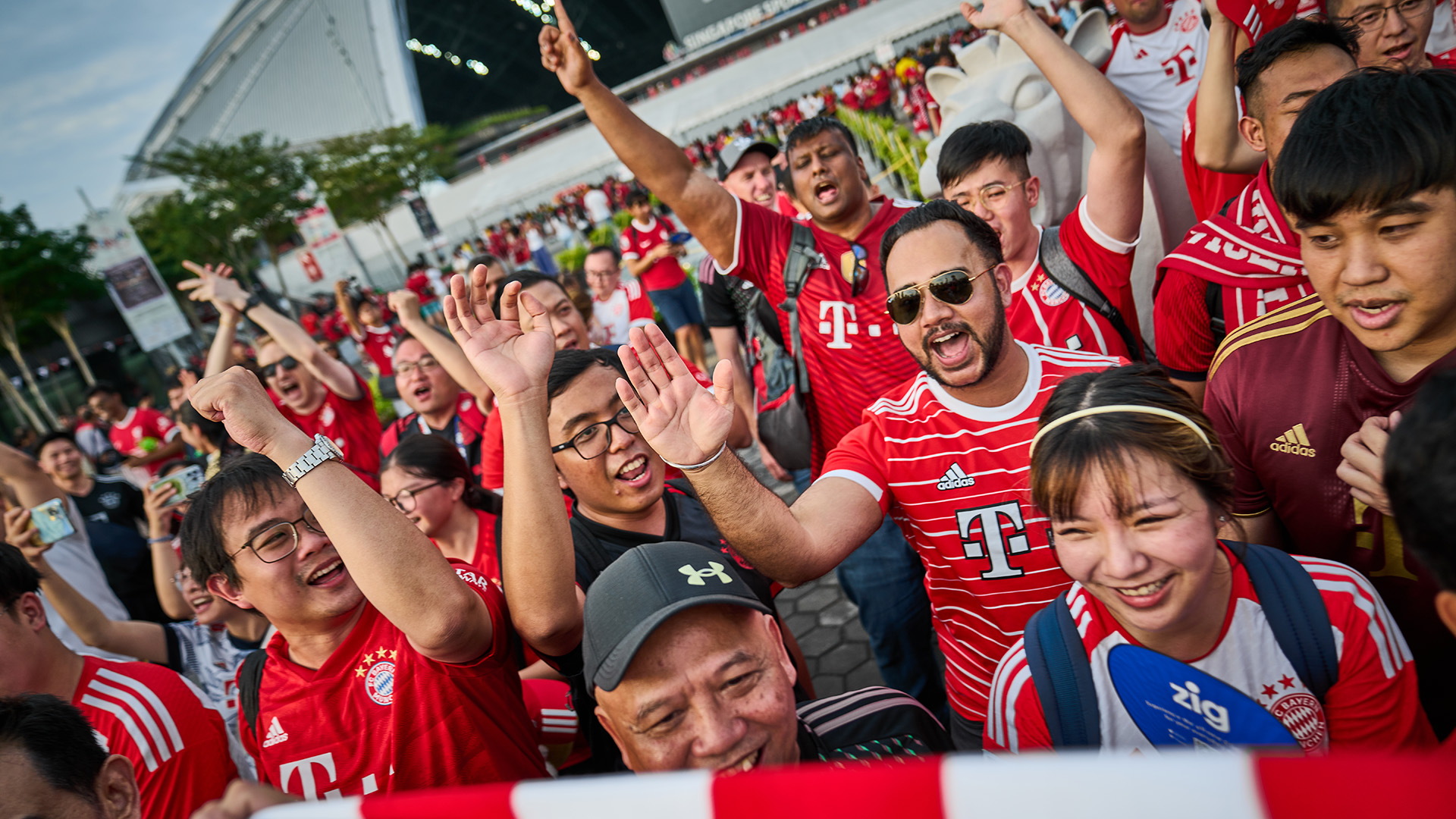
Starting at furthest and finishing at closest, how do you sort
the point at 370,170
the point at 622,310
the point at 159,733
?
the point at 370,170 → the point at 622,310 → the point at 159,733

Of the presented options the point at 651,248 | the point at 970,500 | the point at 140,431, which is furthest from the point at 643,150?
the point at 140,431

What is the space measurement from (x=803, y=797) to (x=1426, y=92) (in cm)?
186

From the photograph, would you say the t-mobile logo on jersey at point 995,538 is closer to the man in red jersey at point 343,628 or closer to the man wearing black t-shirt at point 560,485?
the man wearing black t-shirt at point 560,485

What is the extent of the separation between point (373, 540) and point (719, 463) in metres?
0.83

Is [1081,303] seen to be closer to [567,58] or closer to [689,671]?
[689,671]

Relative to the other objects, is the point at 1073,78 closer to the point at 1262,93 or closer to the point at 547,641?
the point at 1262,93

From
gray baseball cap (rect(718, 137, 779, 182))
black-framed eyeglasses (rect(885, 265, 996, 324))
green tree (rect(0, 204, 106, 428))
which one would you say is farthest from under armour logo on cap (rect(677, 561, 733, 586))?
green tree (rect(0, 204, 106, 428))

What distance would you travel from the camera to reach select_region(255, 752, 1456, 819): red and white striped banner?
0.68 meters

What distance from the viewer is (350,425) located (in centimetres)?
486

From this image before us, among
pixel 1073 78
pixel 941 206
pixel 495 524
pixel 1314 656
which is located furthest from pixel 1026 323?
pixel 495 524

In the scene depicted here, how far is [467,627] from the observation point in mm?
1784

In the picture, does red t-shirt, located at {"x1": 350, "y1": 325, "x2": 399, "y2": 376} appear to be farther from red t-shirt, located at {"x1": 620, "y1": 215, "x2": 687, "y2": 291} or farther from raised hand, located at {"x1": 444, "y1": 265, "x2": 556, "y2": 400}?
raised hand, located at {"x1": 444, "y1": 265, "x2": 556, "y2": 400}

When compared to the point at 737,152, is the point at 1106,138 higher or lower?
lower

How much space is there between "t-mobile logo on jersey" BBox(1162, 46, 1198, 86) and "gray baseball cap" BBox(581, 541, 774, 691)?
373cm
